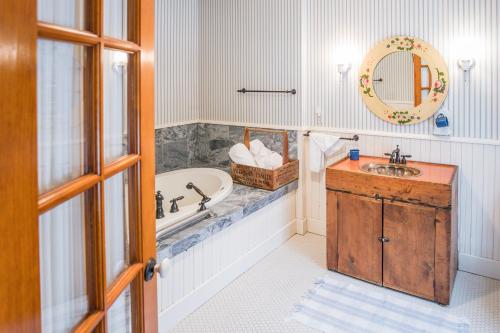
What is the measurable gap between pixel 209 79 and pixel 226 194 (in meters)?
1.48

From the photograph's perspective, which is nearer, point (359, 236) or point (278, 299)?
point (278, 299)

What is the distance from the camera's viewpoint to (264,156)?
3.77 metres

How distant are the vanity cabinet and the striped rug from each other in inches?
6.3

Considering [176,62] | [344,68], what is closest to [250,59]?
[176,62]

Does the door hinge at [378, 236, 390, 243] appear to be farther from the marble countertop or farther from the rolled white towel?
the rolled white towel

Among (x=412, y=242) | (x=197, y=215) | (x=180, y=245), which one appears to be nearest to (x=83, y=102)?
(x=180, y=245)

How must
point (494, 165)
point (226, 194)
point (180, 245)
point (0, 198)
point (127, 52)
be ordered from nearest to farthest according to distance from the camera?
point (0, 198)
point (127, 52)
point (180, 245)
point (494, 165)
point (226, 194)

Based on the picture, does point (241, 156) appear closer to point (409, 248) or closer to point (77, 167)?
point (409, 248)

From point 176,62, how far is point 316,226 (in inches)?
80.2

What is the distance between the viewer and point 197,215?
2.81m

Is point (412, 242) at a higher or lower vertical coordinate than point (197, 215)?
lower

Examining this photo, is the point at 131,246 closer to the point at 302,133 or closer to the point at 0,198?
the point at 0,198

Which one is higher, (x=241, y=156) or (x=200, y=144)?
(x=200, y=144)

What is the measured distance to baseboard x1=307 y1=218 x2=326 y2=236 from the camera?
12.9ft
